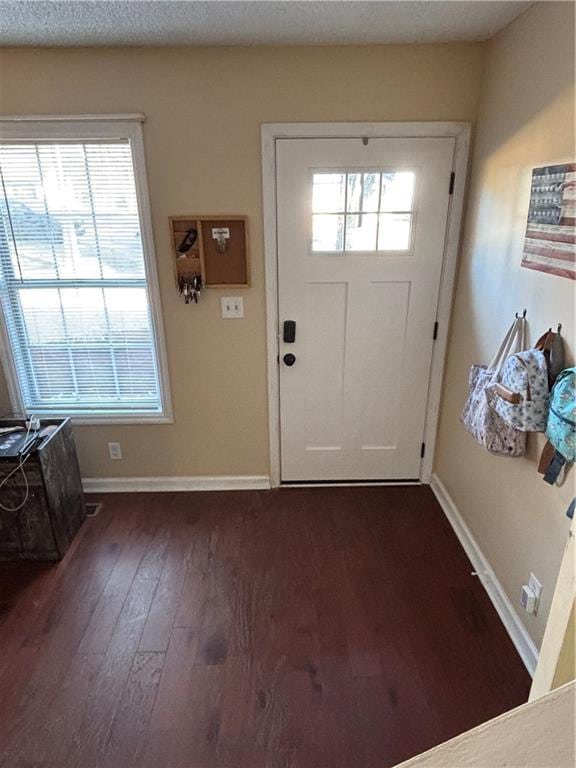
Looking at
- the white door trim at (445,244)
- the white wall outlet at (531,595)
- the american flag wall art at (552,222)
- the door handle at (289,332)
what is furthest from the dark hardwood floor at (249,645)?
the american flag wall art at (552,222)

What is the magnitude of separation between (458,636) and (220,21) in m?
2.68

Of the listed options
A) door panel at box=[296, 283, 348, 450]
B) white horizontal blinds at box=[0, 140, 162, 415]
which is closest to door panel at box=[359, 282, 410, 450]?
door panel at box=[296, 283, 348, 450]

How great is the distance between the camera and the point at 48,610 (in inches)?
75.9

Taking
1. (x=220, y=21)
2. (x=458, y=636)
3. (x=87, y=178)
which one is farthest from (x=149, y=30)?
(x=458, y=636)

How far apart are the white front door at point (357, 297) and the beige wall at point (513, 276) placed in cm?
23

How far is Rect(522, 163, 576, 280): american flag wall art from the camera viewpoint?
4.70 ft

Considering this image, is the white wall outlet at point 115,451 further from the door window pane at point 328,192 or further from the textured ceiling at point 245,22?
the textured ceiling at point 245,22

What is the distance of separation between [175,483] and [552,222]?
238 centimetres

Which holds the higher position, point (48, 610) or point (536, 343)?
point (536, 343)

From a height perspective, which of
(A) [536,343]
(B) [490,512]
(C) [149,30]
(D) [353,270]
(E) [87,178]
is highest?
(C) [149,30]

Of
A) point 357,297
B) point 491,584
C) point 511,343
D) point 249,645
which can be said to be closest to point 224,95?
point 357,297

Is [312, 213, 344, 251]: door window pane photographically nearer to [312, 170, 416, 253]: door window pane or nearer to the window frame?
[312, 170, 416, 253]: door window pane

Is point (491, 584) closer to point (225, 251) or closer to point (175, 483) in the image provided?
point (175, 483)

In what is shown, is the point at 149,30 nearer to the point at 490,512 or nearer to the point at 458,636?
the point at 490,512
